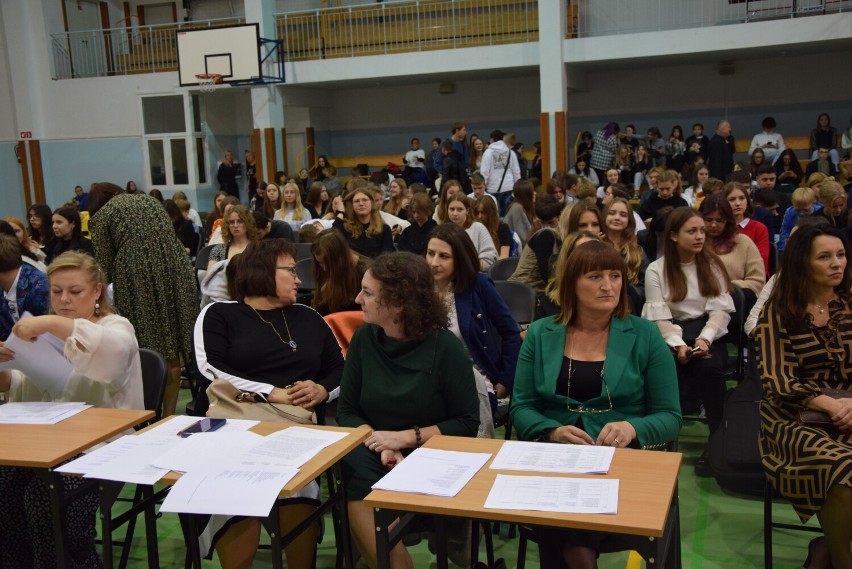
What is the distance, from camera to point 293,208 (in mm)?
8406

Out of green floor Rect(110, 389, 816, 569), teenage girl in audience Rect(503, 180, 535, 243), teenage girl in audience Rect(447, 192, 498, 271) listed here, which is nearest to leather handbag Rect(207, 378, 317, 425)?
green floor Rect(110, 389, 816, 569)

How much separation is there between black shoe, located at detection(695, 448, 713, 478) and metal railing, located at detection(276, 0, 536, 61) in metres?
11.3

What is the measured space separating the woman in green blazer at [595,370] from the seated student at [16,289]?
260 cm

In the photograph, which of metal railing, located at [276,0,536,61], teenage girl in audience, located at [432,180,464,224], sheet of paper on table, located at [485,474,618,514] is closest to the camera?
sheet of paper on table, located at [485,474,618,514]

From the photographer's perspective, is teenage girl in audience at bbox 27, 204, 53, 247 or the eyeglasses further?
teenage girl in audience at bbox 27, 204, 53, 247

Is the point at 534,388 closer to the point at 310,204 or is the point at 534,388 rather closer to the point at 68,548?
the point at 68,548

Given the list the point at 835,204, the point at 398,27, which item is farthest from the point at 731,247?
the point at 398,27

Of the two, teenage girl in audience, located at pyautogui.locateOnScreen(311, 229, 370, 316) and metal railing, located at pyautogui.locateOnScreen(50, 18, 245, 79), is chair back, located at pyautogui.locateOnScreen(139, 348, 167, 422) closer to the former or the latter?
teenage girl in audience, located at pyautogui.locateOnScreen(311, 229, 370, 316)

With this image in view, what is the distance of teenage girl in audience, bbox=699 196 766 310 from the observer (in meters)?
4.59

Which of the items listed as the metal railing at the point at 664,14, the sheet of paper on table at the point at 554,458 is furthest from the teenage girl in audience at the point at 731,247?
the metal railing at the point at 664,14

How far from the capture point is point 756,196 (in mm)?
7188

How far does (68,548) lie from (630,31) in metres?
13.1

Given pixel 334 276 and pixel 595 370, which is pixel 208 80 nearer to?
pixel 334 276

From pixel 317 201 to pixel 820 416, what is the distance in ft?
23.1
